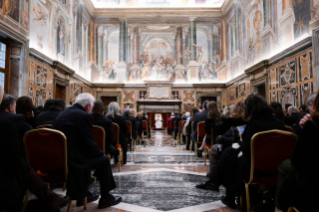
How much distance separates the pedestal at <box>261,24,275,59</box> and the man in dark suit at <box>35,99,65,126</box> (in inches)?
387

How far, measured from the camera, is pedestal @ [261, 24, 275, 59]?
424 inches

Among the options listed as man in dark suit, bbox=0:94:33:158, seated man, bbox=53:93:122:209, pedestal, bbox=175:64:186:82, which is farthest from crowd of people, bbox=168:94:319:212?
pedestal, bbox=175:64:186:82

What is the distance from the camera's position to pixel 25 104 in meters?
3.29

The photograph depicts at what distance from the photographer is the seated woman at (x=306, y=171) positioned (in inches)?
56.2

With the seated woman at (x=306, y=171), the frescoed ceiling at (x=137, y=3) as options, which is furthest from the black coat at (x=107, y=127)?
the frescoed ceiling at (x=137, y=3)

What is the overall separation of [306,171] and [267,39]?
1096 centimetres

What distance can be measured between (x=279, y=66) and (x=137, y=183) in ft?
27.5

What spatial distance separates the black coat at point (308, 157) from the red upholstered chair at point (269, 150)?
74 cm

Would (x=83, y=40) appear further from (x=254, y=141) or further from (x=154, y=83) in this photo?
(x=254, y=141)

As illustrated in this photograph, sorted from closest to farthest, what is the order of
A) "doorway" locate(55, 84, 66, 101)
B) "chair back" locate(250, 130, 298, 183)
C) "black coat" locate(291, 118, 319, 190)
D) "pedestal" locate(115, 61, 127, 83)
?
1. "black coat" locate(291, 118, 319, 190)
2. "chair back" locate(250, 130, 298, 183)
3. "doorway" locate(55, 84, 66, 101)
4. "pedestal" locate(115, 61, 127, 83)

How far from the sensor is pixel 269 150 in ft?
7.63

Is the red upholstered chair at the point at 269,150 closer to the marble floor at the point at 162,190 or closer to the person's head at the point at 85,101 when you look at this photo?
the marble floor at the point at 162,190

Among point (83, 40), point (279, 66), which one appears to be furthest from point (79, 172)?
point (83, 40)

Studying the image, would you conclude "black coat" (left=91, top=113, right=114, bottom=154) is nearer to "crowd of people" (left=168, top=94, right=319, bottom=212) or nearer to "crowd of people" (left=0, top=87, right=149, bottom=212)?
"crowd of people" (left=0, top=87, right=149, bottom=212)
